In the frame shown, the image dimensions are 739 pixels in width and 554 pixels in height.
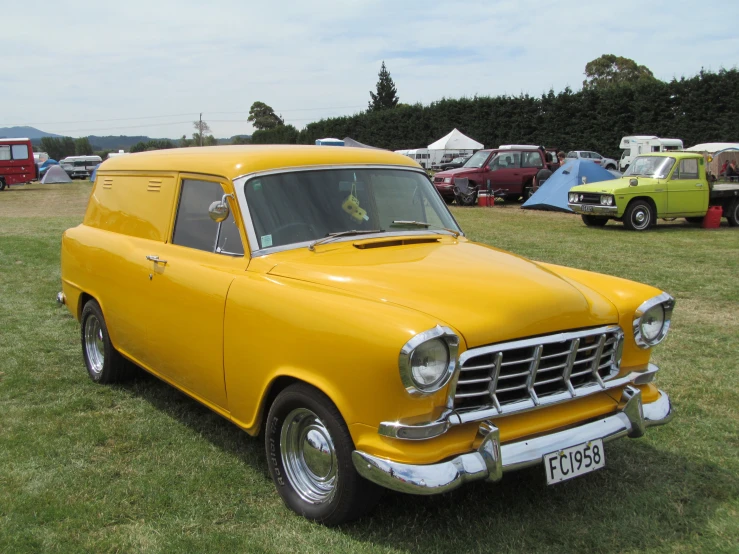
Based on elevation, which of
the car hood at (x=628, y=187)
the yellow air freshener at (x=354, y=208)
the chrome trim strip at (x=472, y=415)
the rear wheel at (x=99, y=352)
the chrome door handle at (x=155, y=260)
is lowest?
the rear wheel at (x=99, y=352)

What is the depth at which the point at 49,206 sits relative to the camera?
23469mm

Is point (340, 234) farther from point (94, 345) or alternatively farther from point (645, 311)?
point (94, 345)

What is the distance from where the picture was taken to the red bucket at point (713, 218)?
15.6m

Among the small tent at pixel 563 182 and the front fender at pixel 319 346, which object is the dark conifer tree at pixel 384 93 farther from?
the front fender at pixel 319 346

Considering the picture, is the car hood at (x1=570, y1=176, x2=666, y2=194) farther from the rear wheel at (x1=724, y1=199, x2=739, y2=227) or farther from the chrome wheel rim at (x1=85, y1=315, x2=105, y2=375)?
the chrome wheel rim at (x1=85, y1=315, x2=105, y2=375)

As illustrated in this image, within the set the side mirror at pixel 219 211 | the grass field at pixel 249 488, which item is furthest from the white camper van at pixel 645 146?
the side mirror at pixel 219 211

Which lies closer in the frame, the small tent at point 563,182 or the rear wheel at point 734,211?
the rear wheel at point 734,211

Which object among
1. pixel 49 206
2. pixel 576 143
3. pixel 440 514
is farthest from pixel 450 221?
pixel 576 143

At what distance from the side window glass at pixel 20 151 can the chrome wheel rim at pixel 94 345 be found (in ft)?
110

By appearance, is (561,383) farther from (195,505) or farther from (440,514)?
(195,505)

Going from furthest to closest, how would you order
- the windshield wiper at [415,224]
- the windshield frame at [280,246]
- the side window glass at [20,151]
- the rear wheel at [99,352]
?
the side window glass at [20,151], the rear wheel at [99,352], the windshield wiper at [415,224], the windshield frame at [280,246]

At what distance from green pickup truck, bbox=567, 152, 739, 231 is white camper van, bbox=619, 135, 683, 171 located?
1384cm

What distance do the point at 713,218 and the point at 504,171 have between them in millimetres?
7516

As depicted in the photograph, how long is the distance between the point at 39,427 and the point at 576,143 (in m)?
33.5
